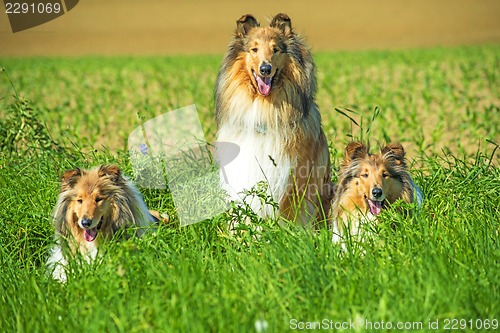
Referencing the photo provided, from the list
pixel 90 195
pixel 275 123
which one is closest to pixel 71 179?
pixel 90 195

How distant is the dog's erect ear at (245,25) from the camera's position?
239 inches

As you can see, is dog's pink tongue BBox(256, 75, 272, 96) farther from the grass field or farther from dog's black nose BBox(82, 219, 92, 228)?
dog's black nose BBox(82, 219, 92, 228)

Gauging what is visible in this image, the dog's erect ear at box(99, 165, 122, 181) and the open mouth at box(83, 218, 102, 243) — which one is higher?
the dog's erect ear at box(99, 165, 122, 181)

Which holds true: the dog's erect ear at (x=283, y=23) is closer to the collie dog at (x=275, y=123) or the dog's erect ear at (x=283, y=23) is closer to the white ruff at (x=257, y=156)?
the collie dog at (x=275, y=123)

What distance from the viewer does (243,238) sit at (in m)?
5.32

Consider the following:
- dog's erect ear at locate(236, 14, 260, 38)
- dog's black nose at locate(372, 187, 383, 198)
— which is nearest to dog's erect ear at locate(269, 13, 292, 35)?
dog's erect ear at locate(236, 14, 260, 38)

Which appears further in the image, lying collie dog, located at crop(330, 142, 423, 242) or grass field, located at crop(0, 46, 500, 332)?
lying collie dog, located at crop(330, 142, 423, 242)

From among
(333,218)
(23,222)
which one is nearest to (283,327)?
(333,218)

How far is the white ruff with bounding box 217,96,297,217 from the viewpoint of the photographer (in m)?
6.05

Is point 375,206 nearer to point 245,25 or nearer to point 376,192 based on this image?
point 376,192

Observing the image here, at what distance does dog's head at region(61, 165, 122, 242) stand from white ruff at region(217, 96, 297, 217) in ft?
3.63

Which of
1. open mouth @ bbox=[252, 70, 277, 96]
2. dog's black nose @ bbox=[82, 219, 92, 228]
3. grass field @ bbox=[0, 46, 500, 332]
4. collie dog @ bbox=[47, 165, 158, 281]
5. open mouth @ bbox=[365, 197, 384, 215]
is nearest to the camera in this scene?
grass field @ bbox=[0, 46, 500, 332]

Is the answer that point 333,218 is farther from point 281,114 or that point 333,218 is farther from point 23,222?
point 23,222

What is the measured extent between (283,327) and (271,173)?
2.15m
